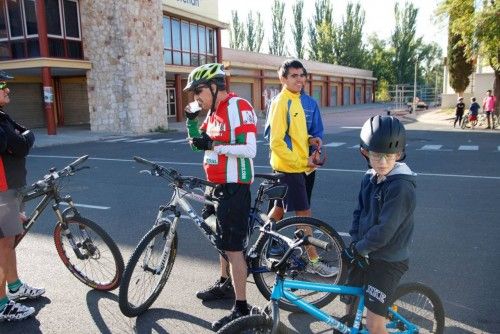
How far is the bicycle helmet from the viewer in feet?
7.71

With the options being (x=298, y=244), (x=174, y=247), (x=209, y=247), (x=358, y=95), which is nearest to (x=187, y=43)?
(x=209, y=247)

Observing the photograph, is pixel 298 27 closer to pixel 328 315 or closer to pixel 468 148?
pixel 468 148

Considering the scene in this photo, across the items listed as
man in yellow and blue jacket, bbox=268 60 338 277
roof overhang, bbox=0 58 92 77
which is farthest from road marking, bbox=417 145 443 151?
roof overhang, bbox=0 58 92 77

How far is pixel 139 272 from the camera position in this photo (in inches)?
137

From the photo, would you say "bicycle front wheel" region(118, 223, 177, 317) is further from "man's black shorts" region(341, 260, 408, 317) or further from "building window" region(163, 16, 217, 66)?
"building window" region(163, 16, 217, 66)

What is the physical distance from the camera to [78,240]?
13.0ft

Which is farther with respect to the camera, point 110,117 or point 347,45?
point 347,45

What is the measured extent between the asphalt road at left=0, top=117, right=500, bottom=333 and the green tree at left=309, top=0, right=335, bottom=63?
57.8 metres

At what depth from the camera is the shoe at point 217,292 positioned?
380cm

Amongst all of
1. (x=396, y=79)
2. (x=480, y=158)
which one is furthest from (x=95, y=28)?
(x=396, y=79)

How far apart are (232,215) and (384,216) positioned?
1218 millimetres

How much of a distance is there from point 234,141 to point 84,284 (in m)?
2.14

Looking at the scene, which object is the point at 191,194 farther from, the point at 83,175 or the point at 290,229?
the point at 83,175

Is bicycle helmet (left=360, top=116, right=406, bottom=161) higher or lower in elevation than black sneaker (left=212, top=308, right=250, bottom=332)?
higher
